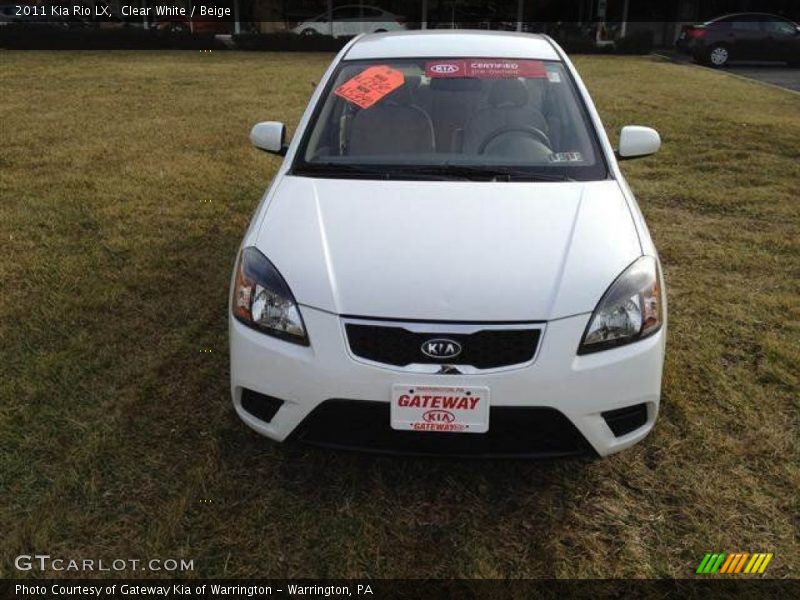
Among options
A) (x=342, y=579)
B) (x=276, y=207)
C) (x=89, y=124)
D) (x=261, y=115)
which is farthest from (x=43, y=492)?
(x=261, y=115)

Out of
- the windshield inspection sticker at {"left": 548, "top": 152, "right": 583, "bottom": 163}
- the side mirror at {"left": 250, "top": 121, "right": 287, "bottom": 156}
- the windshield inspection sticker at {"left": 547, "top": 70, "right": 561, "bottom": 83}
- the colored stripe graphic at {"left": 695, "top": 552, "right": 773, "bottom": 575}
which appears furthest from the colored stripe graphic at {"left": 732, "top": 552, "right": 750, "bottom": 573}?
the side mirror at {"left": 250, "top": 121, "right": 287, "bottom": 156}

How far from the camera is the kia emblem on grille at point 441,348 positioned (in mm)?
2137

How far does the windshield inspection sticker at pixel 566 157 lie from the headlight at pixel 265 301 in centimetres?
140

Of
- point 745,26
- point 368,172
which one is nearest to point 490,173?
point 368,172

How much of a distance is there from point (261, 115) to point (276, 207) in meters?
7.58

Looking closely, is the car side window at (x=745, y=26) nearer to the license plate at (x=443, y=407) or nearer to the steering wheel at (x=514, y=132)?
the steering wheel at (x=514, y=132)

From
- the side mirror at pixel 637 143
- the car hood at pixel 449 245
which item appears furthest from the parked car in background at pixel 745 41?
the car hood at pixel 449 245

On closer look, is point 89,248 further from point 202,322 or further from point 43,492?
point 43,492

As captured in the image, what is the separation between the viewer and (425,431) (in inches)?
84.7

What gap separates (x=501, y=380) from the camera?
Result: 6.88ft

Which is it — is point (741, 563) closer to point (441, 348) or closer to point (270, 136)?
point (441, 348)

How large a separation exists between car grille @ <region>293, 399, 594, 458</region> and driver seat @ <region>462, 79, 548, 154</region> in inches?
59.4

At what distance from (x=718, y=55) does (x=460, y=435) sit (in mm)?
19819

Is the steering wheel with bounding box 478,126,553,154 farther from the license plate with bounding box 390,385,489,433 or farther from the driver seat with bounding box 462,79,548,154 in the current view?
the license plate with bounding box 390,385,489,433
